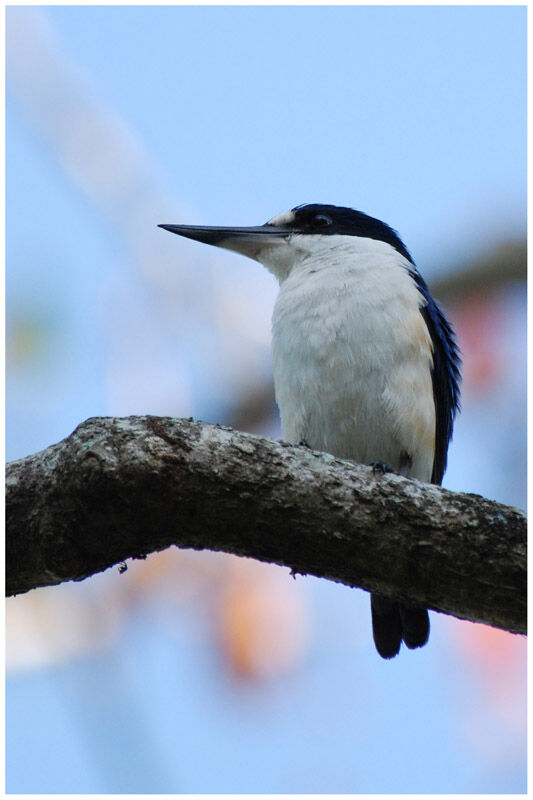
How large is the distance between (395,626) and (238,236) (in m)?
2.07

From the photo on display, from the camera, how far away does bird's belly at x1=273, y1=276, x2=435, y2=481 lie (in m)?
4.12

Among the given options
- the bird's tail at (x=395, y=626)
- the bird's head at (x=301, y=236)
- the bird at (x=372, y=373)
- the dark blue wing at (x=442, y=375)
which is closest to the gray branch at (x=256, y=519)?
the bird at (x=372, y=373)

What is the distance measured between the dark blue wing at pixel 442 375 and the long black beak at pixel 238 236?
75 centimetres

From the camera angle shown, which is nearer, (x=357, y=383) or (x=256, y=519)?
(x=256, y=519)

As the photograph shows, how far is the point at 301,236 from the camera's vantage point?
195 inches

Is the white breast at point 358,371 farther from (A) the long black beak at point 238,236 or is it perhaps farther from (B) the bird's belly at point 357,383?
(A) the long black beak at point 238,236

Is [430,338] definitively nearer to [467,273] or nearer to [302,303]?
[302,303]

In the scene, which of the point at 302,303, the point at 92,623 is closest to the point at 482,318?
the point at 302,303

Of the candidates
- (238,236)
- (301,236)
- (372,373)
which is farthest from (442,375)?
(238,236)

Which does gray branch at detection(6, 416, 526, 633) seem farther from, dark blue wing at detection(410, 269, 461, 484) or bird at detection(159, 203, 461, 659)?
dark blue wing at detection(410, 269, 461, 484)

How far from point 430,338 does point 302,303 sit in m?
0.59

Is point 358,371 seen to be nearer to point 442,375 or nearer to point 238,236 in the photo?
point 442,375

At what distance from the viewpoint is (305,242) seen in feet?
16.1

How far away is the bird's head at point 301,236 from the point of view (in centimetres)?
488
